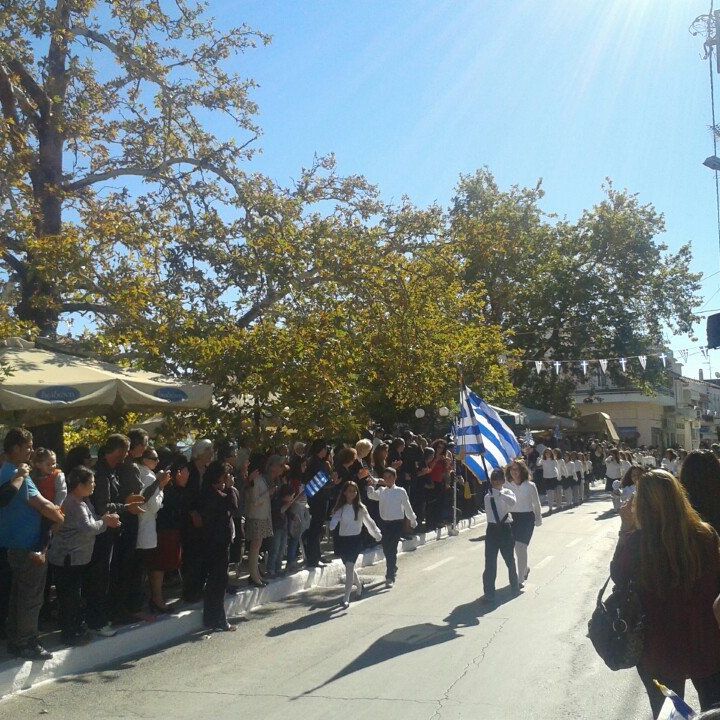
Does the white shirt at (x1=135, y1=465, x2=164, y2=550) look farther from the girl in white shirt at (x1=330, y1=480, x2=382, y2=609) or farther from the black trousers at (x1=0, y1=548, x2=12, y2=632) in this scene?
the girl in white shirt at (x1=330, y1=480, x2=382, y2=609)

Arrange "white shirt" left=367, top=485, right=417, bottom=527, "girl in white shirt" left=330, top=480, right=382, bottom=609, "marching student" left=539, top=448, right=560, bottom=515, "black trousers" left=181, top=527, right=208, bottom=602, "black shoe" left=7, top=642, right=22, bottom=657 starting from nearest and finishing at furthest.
Answer: "black shoe" left=7, top=642, right=22, bottom=657 < "black trousers" left=181, top=527, right=208, bottom=602 < "girl in white shirt" left=330, top=480, right=382, bottom=609 < "white shirt" left=367, top=485, right=417, bottom=527 < "marching student" left=539, top=448, right=560, bottom=515

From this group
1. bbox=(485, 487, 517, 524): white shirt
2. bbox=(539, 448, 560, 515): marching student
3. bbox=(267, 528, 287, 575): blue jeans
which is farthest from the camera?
bbox=(539, 448, 560, 515): marching student

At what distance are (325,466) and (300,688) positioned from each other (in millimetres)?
5526

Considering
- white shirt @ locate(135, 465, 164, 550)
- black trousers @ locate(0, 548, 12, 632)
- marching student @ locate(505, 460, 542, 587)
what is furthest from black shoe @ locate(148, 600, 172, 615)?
marching student @ locate(505, 460, 542, 587)

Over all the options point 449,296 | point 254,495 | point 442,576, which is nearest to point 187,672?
point 254,495

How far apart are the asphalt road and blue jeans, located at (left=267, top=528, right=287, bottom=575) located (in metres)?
0.91

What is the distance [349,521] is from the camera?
10.4m

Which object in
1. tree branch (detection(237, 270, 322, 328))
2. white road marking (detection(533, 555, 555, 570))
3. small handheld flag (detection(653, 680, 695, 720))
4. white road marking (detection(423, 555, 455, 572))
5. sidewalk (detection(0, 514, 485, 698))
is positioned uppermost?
tree branch (detection(237, 270, 322, 328))

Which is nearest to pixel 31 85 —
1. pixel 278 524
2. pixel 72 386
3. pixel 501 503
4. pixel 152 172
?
pixel 152 172

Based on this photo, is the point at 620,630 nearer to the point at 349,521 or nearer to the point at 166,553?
the point at 166,553

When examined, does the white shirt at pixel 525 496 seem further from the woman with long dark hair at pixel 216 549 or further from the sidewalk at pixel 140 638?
the woman with long dark hair at pixel 216 549

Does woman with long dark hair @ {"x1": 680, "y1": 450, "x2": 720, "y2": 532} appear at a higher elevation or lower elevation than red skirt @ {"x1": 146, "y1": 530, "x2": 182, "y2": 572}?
higher

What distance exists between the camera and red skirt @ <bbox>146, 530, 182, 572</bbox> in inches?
355

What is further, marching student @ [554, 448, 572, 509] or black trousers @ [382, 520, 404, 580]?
marching student @ [554, 448, 572, 509]
